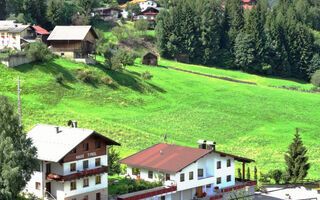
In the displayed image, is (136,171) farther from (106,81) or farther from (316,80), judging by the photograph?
(316,80)

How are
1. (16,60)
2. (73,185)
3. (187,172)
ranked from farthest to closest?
(16,60), (187,172), (73,185)

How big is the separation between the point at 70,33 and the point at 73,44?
3393mm

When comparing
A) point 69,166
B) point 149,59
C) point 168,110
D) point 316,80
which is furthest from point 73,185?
point 316,80

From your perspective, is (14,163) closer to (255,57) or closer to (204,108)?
(204,108)

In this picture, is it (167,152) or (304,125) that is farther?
(304,125)

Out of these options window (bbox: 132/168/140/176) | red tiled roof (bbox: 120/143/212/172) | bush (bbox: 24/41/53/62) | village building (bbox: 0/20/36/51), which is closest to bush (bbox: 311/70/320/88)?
village building (bbox: 0/20/36/51)

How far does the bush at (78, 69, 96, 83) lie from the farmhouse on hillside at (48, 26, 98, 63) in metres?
7.20

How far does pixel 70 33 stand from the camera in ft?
407

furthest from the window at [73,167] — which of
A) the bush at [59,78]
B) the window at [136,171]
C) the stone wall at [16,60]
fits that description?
the stone wall at [16,60]

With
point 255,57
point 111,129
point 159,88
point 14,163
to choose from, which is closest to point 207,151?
point 14,163

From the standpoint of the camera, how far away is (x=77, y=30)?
409 ft

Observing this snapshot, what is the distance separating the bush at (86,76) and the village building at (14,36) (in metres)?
17.5

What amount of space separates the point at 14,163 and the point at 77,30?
76689 millimetres

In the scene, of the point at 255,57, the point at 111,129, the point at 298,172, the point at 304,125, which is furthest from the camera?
the point at 255,57
